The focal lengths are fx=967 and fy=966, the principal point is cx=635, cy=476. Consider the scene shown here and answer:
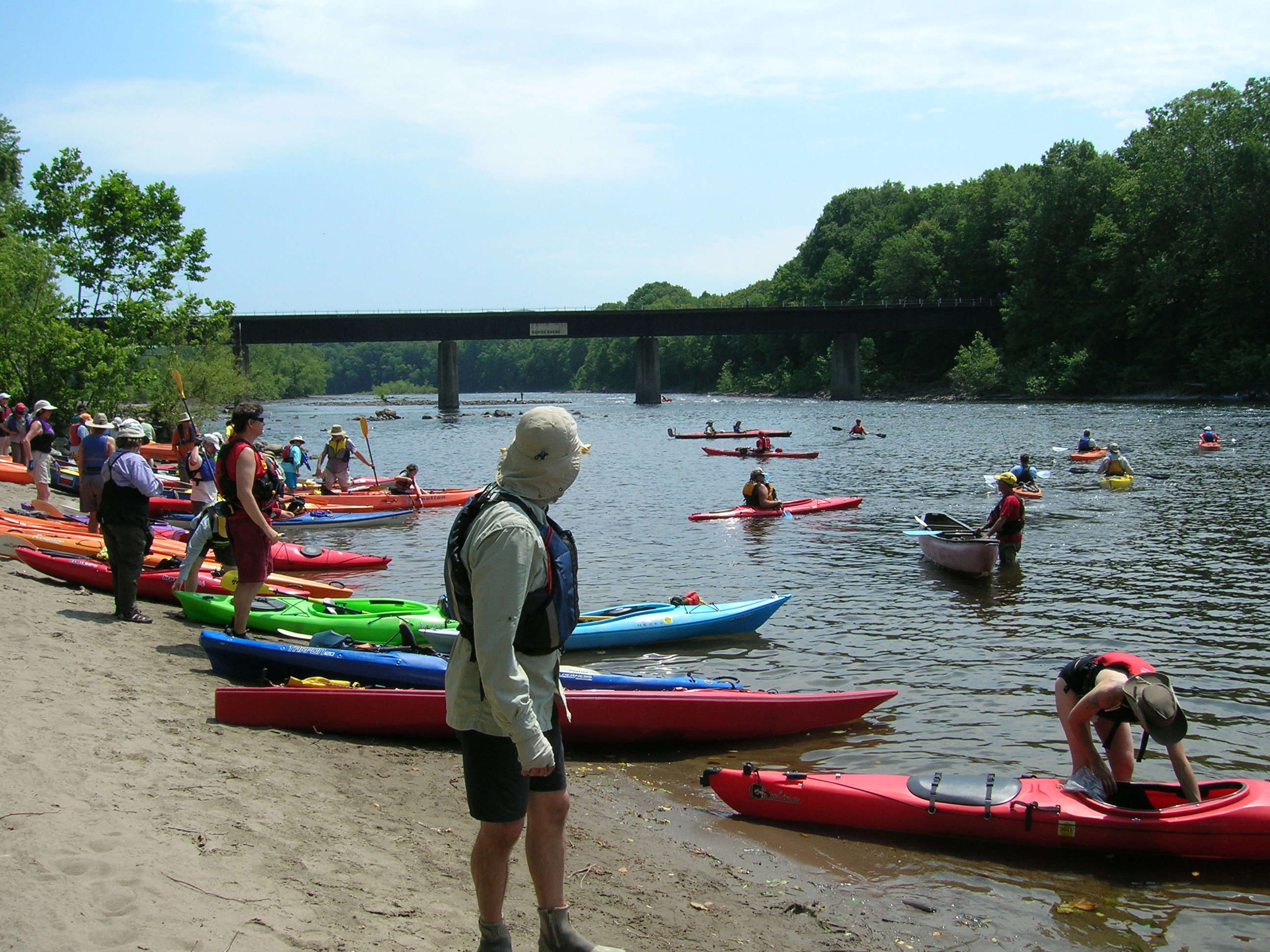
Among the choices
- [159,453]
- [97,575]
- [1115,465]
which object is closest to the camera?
[97,575]

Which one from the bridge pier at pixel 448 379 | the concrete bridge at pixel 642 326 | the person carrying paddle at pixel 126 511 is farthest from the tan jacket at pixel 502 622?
the bridge pier at pixel 448 379

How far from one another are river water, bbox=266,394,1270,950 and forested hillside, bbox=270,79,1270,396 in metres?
33.8

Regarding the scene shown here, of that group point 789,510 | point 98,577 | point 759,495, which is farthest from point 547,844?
point 789,510

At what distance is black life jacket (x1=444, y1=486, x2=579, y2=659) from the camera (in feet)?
9.84

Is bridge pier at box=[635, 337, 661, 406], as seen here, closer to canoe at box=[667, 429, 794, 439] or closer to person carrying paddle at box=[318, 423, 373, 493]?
canoe at box=[667, 429, 794, 439]

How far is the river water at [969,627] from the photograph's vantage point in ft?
16.5

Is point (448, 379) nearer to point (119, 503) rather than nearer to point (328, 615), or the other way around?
point (328, 615)

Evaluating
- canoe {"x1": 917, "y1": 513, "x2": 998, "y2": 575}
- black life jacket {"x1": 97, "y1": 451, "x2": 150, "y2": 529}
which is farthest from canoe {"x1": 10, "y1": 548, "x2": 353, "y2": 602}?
canoe {"x1": 917, "y1": 513, "x2": 998, "y2": 575}

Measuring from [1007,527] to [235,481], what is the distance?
10.5 metres

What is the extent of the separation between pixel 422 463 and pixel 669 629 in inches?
1075

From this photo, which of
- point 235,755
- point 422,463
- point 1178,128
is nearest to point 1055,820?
point 235,755

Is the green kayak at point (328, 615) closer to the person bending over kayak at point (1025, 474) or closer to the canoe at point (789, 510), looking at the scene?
the canoe at point (789, 510)

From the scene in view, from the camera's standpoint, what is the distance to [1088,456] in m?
27.0

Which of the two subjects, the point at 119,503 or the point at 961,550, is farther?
the point at 961,550
